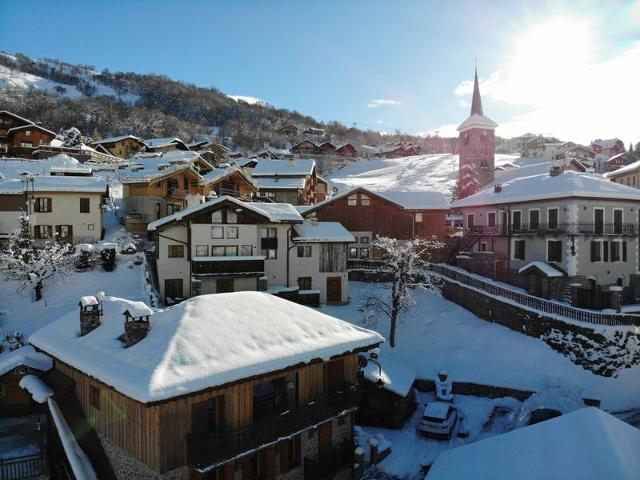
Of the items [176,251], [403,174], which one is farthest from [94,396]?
[403,174]

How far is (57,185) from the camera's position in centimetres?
3350

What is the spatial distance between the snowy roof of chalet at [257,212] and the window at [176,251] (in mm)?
1959

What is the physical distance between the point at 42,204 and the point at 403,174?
67363 millimetres

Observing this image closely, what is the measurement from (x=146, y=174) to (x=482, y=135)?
41438 millimetres

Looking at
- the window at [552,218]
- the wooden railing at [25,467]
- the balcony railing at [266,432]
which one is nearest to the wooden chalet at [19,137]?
the wooden railing at [25,467]

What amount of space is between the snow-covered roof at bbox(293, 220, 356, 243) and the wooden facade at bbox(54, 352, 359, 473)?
1627cm

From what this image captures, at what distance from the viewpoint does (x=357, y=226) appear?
3875 centimetres

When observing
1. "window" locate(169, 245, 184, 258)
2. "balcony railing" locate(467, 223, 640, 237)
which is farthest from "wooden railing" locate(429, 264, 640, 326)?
"window" locate(169, 245, 184, 258)

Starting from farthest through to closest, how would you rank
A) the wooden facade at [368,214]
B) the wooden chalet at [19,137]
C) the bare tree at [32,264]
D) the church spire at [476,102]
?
the wooden chalet at [19,137] < the church spire at [476,102] < the wooden facade at [368,214] < the bare tree at [32,264]

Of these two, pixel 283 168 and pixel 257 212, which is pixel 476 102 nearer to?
pixel 283 168

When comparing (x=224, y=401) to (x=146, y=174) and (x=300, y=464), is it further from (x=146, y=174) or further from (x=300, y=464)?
(x=146, y=174)

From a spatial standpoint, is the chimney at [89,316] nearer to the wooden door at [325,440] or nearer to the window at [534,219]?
the wooden door at [325,440]

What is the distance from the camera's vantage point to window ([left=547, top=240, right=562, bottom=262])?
3011cm

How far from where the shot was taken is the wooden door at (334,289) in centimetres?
3206
